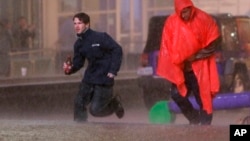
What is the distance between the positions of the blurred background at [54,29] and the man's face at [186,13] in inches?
399

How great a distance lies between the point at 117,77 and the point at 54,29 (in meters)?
3.76

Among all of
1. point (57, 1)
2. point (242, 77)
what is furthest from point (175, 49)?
point (57, 1)

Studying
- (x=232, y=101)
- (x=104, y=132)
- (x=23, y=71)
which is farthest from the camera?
(x=23, y=71)

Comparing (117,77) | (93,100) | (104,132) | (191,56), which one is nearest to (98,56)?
(93,100)

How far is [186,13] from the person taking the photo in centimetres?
1077

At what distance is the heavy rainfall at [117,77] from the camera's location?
998cm

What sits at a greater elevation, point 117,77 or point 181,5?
point 181,5

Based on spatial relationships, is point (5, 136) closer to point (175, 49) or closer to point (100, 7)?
point (175, 49)

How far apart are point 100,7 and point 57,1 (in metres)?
1.15

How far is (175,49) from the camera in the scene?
10.9 meters

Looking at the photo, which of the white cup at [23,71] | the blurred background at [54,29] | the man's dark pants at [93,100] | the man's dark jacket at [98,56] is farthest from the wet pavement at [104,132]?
the white cup at [23,71]

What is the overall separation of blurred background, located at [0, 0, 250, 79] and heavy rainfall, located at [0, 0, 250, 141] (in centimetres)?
3

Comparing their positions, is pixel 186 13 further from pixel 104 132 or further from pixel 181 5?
pixel 104 132

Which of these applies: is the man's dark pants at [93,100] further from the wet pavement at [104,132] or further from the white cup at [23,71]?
the white cup at [23,71]
